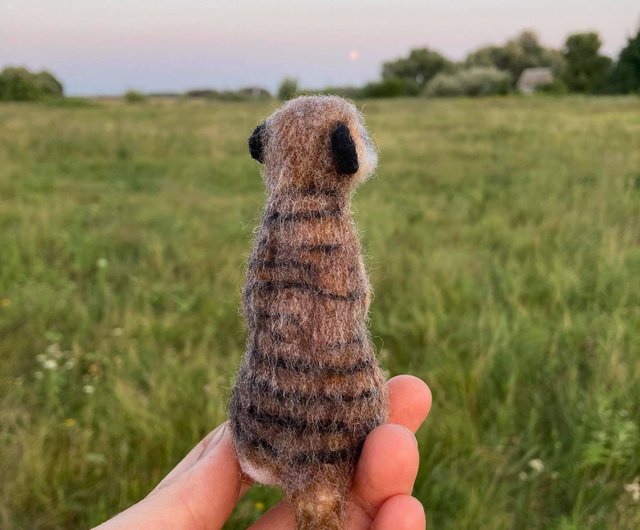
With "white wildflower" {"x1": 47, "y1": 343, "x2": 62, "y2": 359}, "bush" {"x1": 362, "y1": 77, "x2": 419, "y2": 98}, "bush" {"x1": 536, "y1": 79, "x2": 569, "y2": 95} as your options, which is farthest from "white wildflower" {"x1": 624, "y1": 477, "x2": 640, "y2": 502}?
"bush" {"x1": 536, "y1": 79, "x2": 569, "y2": 95}

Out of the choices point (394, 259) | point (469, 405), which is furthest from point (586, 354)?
point (394, 259)

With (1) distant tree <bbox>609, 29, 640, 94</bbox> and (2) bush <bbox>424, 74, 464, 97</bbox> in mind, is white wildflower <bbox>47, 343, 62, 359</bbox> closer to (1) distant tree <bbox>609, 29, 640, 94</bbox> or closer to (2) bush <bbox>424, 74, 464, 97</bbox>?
(1) distant tree <bbox>609, 29, 640, 94</bbox>

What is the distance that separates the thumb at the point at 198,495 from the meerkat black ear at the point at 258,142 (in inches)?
27.9

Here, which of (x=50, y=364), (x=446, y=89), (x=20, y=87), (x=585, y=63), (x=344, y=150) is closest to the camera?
(x=344, y=150)

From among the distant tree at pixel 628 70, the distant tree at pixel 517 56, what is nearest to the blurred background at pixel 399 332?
the distant tree at pixel 628 70

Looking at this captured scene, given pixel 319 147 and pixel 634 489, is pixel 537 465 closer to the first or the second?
pixel 634 489

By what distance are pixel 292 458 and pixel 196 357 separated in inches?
78.3

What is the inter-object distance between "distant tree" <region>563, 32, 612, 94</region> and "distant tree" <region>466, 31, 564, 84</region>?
591 centimetres

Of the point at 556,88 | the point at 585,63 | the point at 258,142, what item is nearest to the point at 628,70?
the point at 556,88

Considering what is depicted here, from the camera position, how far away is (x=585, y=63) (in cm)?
4688

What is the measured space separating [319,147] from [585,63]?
53631 mm

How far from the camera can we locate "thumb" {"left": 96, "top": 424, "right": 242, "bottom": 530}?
1.27m

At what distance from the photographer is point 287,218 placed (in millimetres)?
1145

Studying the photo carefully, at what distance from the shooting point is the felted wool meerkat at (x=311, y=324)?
3.66 ft
